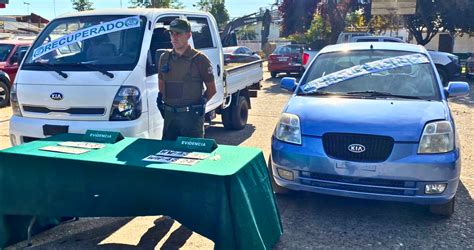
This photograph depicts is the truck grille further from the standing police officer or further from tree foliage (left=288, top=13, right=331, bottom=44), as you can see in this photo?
tree foliage (left=288, top=13, right=331, bottom=44)

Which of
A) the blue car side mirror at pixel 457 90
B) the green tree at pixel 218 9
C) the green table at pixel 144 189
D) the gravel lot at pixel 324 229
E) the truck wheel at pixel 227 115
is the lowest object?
the gravel lot at pixel 324 229

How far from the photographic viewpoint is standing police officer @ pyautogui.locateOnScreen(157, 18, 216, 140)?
165 inches

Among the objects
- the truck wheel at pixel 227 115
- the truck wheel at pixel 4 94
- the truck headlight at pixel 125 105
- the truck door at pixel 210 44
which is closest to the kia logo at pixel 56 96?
the truck headlight at pixel 125 105

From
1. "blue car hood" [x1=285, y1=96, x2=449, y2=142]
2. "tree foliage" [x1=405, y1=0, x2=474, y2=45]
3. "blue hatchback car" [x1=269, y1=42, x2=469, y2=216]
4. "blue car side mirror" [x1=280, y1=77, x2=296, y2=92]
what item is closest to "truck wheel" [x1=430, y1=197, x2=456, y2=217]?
"blue hatchback car" [x1=269, y1=42, x2=469, y2=216]

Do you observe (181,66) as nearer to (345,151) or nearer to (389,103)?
(345,151)

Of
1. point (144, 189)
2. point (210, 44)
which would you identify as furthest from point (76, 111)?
point (210, 44)

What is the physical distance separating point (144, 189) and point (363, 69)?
3216 mm

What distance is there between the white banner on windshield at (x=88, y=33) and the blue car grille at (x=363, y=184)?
2763mm

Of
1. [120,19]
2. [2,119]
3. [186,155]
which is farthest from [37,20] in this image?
[186,155]

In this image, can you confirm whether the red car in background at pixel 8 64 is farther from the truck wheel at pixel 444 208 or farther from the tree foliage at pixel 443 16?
the tree foliage at pixel 443 16

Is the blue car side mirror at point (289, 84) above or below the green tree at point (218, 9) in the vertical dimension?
below

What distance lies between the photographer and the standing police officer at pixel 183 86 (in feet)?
13.8

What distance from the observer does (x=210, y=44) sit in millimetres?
6648

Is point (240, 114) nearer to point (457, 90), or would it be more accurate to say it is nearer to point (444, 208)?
point (457, 90)
